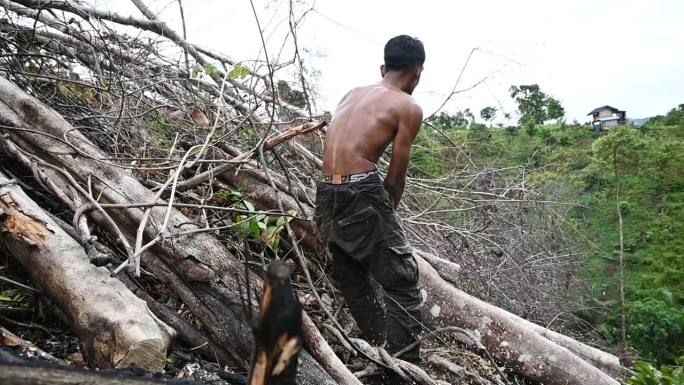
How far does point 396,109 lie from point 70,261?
1.66 m

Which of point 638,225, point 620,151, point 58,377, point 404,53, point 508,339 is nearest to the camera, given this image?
point 58,377

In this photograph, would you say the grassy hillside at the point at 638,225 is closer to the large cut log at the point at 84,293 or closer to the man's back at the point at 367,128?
the man's back at the point at 367,128

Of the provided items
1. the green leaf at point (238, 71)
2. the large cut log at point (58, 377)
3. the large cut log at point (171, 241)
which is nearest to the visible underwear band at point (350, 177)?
the large cut log at point (171, 241)

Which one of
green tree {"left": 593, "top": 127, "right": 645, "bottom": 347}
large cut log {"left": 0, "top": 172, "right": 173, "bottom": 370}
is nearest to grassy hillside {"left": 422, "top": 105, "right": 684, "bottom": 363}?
green tree {"left": 593, "top": 127, "right": 645, "bottom": 347}

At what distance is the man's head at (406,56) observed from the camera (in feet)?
9.13

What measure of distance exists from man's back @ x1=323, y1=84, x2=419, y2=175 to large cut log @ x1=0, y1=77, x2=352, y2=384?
2.55ft

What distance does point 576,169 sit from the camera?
553 inches

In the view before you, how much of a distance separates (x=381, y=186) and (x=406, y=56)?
72 cm

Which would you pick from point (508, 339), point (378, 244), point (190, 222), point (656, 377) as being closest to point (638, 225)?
point (656, 377)

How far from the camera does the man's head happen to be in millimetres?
2783

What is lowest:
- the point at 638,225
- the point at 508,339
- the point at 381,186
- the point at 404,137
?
the point at 638,225

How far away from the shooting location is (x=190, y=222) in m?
2.58

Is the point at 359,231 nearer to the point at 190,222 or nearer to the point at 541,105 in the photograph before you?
the point at 190,222

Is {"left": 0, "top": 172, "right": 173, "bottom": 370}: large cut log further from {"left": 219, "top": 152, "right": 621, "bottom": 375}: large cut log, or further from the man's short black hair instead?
the man's short black hair
